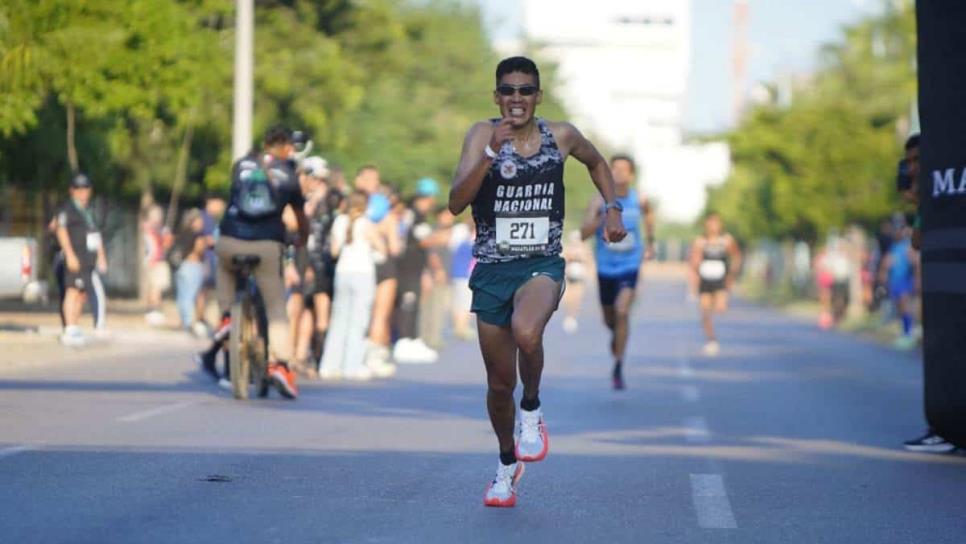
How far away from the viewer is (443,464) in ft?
34.4

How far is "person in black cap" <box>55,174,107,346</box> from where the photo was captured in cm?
2064

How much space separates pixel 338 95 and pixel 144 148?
3.76 meters

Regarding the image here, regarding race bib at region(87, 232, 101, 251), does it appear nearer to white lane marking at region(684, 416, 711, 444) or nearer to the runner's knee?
white lane marking at region(684, 416, 711, 444)

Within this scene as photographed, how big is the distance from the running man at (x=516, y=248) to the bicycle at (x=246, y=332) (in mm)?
5392

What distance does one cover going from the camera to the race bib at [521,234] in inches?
341

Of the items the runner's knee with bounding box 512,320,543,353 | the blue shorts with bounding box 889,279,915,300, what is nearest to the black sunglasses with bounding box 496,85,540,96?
the runner's knee with bounding box 512,320,543,353

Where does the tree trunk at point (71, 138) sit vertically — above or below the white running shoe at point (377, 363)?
above

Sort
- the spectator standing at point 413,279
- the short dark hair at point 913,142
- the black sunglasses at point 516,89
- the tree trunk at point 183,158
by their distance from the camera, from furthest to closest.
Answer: the tree trunk at point 183,158, the spectator standing at point 413,279, the short dark hair at point 913,142, the black sunglasses at point 516,89

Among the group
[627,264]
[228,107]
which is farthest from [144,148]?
[627,264]

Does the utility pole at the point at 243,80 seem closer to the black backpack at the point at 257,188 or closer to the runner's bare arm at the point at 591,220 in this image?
the runner's bare arm at the point at 591,220

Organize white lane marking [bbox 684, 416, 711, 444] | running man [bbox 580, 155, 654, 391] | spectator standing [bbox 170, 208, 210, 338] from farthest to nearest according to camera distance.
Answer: spectator standing [bbox 170, 208, 210, 338]
running man [bbox 580, 155, 654, 391]
white lane marking [bbox 684, 416, 711, 444]

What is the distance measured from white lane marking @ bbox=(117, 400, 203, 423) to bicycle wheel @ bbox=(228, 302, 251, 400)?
0.32m

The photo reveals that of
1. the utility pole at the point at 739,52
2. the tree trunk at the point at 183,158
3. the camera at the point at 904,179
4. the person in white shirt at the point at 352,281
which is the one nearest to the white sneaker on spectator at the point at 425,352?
the person in white shirt at the point at 352,281

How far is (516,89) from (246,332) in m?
6.02
